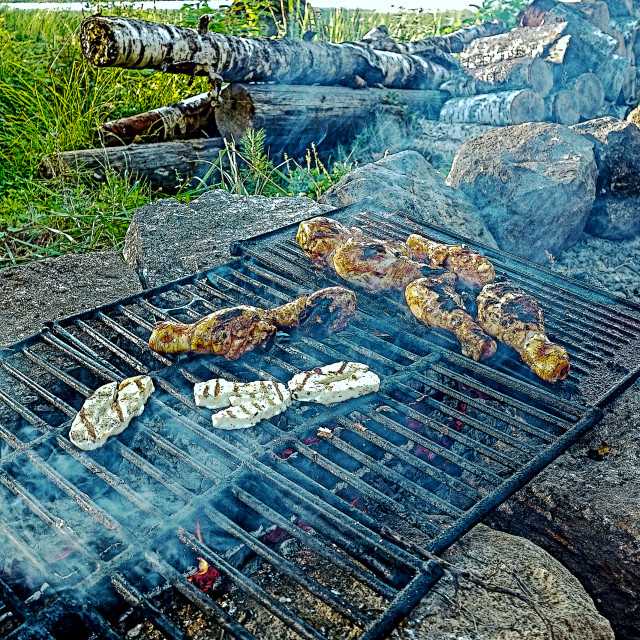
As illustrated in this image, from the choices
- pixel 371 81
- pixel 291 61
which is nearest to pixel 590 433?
pixel 291 61

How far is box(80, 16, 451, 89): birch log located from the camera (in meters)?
5.43

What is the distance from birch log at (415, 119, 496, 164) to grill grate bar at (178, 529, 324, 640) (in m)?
5.80

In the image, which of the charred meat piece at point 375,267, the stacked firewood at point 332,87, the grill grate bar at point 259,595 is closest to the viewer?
the grill grate bar at point 259,595

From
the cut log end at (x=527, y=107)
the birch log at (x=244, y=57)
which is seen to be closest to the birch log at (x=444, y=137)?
the cut log end at (x=527, y=107)

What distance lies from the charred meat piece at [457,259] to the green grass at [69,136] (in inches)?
97.0

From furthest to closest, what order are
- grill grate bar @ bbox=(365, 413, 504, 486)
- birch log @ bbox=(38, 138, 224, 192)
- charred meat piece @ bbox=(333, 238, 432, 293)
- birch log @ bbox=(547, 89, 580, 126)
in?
birch log @ bbox=(547, 89, 580, 126), birch log @ bbox=(38, 138, 224, 192), charred meat piece @ bbox=(333, 238, 432, 293), grill grate bar @ bbox=(365, 413, 504, 486)

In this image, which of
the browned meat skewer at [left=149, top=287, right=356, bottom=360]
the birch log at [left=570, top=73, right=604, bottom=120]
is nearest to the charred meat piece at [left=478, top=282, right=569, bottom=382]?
the browned meat skewer at [left=149, top=287, right=356, bottom=360]

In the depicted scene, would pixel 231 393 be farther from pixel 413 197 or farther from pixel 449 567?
pixel 413 197

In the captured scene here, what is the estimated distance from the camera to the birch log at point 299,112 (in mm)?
6109

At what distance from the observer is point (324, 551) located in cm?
154

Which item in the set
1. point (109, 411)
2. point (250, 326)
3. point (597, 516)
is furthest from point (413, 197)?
point (109, 411)

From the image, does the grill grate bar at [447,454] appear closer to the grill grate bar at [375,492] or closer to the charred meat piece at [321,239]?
the grill grate bar at [375,492]

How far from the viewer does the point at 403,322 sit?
2.72m

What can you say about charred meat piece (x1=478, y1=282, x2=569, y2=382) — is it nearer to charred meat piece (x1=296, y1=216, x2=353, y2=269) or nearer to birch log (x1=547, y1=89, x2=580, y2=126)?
charred meat piece (x1=296, y1=216, x2=353, y2=269)
